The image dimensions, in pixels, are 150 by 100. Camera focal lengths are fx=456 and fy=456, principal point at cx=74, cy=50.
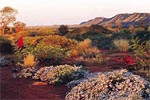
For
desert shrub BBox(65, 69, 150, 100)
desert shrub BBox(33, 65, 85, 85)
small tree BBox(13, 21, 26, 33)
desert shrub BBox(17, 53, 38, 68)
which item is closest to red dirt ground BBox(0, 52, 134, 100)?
desert shrub BBox(33, 65, 85, 85)

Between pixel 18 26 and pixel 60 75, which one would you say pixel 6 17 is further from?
pixel 60 75

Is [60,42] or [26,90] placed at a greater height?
[60,42]

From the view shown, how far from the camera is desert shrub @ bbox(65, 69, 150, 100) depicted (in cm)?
967

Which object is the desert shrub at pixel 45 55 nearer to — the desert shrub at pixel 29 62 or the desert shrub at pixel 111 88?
the desert shrub at pixel 29 62

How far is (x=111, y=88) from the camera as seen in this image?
33.4 feet

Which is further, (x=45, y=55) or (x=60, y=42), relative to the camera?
(x=60, y=42)

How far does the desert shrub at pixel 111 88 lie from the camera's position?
9672 mm

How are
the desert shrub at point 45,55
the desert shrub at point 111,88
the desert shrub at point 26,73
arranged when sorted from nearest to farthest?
the desert shrub at point 111,88 → the desert shrub at point 26,73 → the desert shrub at point 45,55

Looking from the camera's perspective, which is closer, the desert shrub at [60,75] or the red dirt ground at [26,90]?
the red dirt ground at [26,90]

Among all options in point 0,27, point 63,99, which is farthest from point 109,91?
point 0,27

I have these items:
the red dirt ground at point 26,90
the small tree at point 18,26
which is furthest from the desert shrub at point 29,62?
the small tree at point 18,26

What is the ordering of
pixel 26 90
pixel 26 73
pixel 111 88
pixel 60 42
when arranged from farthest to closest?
pixel 60 42
pixel 26 73
pixel 26 90
pixel 111 88

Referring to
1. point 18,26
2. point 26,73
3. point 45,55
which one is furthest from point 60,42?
point 18,26

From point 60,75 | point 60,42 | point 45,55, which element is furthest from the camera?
point 60,42
